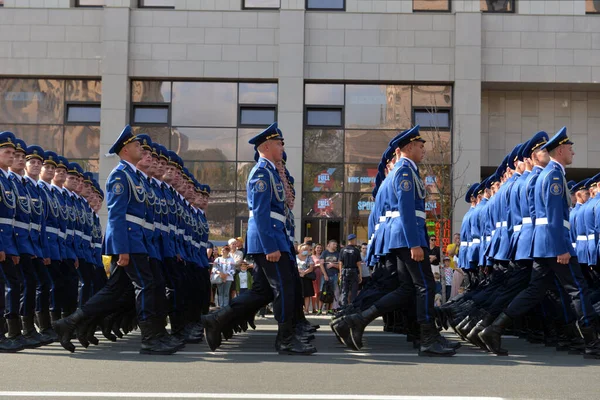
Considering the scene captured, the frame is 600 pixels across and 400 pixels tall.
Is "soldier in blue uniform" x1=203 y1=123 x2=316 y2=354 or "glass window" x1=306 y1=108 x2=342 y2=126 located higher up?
"glass window" x1=306 y1=108 x2=342 y2=126

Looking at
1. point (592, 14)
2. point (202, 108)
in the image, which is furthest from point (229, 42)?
point (592, 14)

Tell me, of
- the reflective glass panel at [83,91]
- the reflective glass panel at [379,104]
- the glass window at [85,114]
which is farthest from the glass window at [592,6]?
the glass window at [85,114]

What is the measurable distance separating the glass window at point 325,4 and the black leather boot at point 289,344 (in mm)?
17361

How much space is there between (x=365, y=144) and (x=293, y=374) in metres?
18.0

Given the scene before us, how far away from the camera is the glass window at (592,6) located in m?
25.1

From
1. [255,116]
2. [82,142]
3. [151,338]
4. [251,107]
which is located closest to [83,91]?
[82,142]

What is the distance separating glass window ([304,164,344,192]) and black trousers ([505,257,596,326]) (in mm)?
15791

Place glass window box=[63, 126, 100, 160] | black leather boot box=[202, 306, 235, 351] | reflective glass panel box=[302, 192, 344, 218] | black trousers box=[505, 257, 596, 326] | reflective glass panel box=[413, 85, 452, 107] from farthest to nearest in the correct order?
glass window box=[63, 126, 100, 160] → reflective glass panel box=[413, 85, 452, 107] → reflective glass panel box=[302, 192, 344, 218] → black leather boot box=[202, 306, 235, 351] → black trousers box=[505, 257, 596, 326]

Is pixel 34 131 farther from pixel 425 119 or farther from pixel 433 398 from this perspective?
pixel 433 398

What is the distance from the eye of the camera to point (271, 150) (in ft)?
30.5

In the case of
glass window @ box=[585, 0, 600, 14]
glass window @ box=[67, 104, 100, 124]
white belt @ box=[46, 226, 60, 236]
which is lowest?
white belt @ box=[46, 226, 60, 236]

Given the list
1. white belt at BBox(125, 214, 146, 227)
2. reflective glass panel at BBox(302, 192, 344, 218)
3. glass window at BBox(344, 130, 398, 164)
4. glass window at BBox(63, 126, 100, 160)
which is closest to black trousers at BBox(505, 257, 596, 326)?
white belt at BBox(125, 214, 146, 227)

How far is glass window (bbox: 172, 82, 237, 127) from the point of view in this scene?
2481 centimetres

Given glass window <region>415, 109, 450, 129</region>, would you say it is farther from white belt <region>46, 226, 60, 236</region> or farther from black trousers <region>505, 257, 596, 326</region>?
black trousers <region>505, 257, 596, 326</region>
